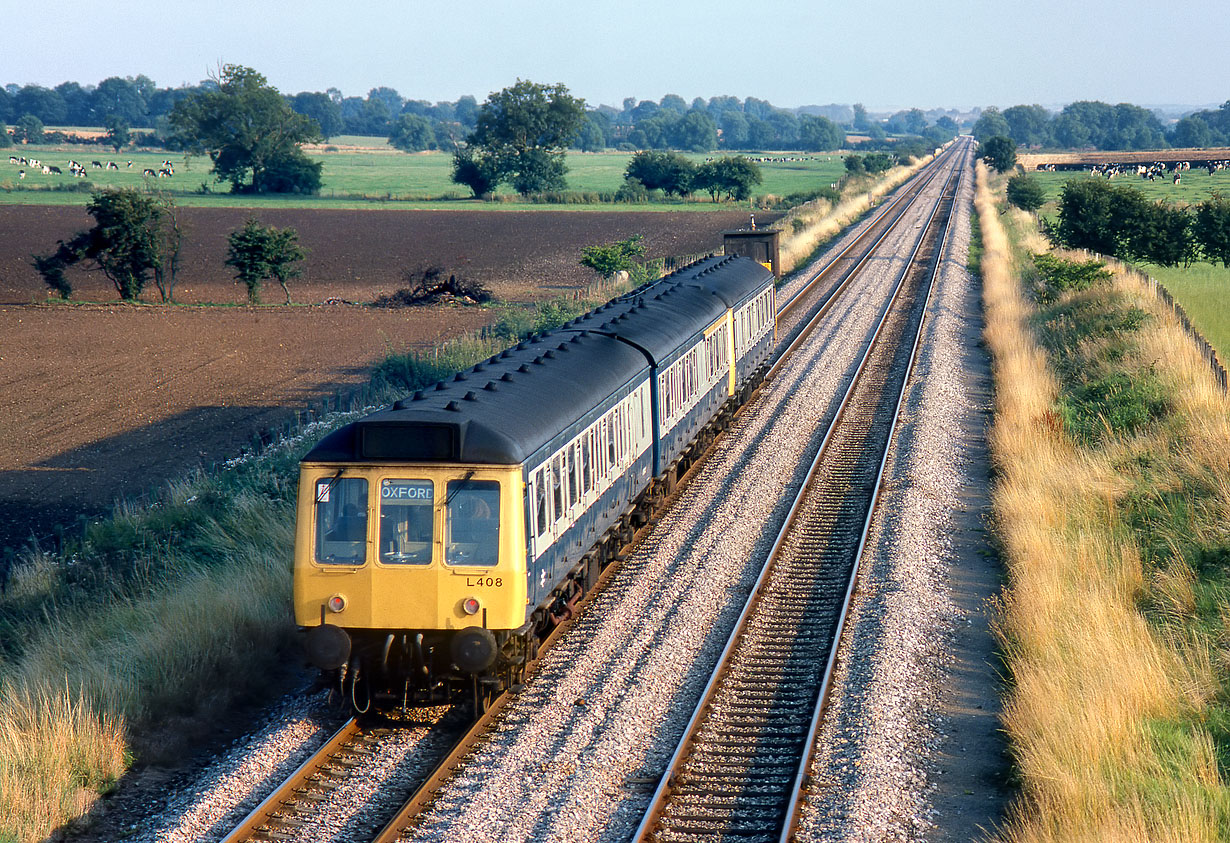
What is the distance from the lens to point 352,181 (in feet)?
418

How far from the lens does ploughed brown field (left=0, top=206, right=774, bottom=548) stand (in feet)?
74.2

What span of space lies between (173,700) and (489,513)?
3539mm

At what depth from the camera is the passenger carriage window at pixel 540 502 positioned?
10751 mm

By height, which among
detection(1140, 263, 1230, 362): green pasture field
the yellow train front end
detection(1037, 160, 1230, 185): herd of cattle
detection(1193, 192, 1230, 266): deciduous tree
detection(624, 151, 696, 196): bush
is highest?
detection(1037, 160, 1230, 185): herd of cattle

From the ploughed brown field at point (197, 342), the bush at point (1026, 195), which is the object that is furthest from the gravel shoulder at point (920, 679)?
the bush at point (1026, 195)

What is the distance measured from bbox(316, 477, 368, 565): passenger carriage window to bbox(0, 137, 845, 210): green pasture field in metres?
65.6

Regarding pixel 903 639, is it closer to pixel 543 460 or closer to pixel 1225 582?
pixel 1225 582

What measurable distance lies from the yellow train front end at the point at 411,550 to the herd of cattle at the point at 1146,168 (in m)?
114

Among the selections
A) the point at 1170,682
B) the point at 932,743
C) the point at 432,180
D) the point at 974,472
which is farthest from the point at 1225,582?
the point at 432,180

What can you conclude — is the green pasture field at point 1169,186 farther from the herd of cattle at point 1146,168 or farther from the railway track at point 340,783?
the railway track at point 340,783

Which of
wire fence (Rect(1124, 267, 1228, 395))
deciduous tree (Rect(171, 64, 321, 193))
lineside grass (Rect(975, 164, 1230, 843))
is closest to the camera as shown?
lineside grass (Rect(975, 164, 1230, 843))

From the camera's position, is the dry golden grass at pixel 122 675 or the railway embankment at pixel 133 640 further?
the railway embankment at pixel 133 640

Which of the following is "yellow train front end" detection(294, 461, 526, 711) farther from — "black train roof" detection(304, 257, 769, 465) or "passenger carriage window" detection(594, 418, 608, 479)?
"passenger carriage window" detection(594, 418, 608, 479)

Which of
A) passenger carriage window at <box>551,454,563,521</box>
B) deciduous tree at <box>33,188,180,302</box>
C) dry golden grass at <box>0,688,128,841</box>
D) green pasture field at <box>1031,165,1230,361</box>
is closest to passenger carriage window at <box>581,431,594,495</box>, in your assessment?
passenger carriage window at <box>551,454,563,521</box>
